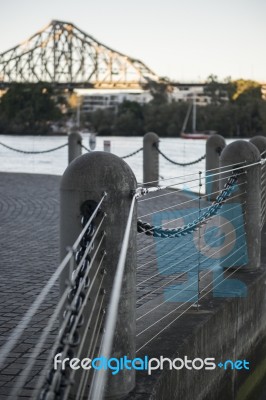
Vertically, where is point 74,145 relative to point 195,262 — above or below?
above

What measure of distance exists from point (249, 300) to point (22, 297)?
1.79m

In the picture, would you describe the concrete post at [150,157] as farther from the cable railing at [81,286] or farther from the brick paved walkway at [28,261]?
the cable railing at [81,286]

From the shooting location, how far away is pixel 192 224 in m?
5.68

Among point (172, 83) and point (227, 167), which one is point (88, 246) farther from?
point (172, 83)

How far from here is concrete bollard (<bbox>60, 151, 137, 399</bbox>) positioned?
12.0ft

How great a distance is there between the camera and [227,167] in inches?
269

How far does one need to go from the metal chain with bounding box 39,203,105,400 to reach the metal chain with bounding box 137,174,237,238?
0.89m

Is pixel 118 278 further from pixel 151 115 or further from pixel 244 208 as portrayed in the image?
pixel 151 115

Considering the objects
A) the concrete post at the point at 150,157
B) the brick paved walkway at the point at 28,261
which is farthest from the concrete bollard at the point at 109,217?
the concrete post at the point at 150,157

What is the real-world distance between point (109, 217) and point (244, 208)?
129 inches

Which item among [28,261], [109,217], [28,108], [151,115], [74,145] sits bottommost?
[151,115]

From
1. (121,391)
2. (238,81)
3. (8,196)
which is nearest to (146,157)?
(8,196)

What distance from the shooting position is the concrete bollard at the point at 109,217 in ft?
12.0

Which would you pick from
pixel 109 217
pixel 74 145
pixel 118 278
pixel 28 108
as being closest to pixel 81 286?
pixel 118 278
